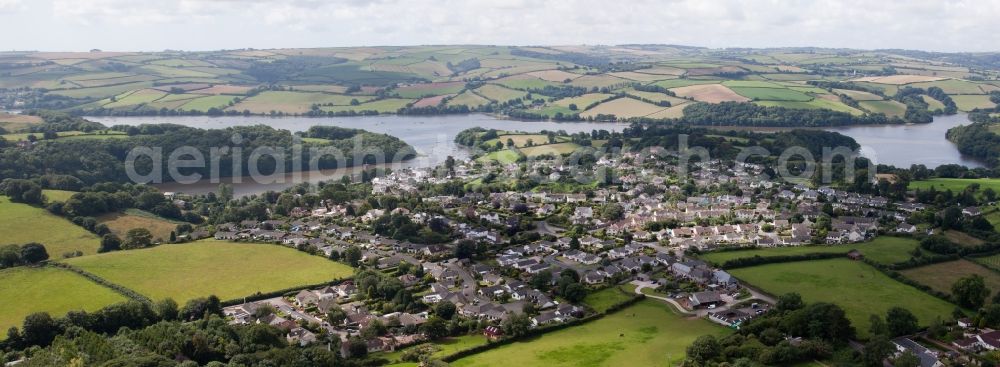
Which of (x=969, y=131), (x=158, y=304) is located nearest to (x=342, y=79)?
(x=969, y=131)

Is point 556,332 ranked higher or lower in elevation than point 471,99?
lower

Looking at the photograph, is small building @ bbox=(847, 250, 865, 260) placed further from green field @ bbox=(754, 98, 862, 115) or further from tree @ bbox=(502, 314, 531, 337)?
green field @ bbox=(754, 98, 862, 115)

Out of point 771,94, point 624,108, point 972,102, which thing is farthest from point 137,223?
point 972,102

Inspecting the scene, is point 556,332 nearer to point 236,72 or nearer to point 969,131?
point 969,131

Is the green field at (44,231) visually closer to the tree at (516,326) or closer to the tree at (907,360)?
the tree at (516,326)

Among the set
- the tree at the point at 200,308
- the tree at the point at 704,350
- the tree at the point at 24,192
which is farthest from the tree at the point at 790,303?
the tree at the point at 24,192

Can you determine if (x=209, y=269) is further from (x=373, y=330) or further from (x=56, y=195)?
(x=56, y=195)
